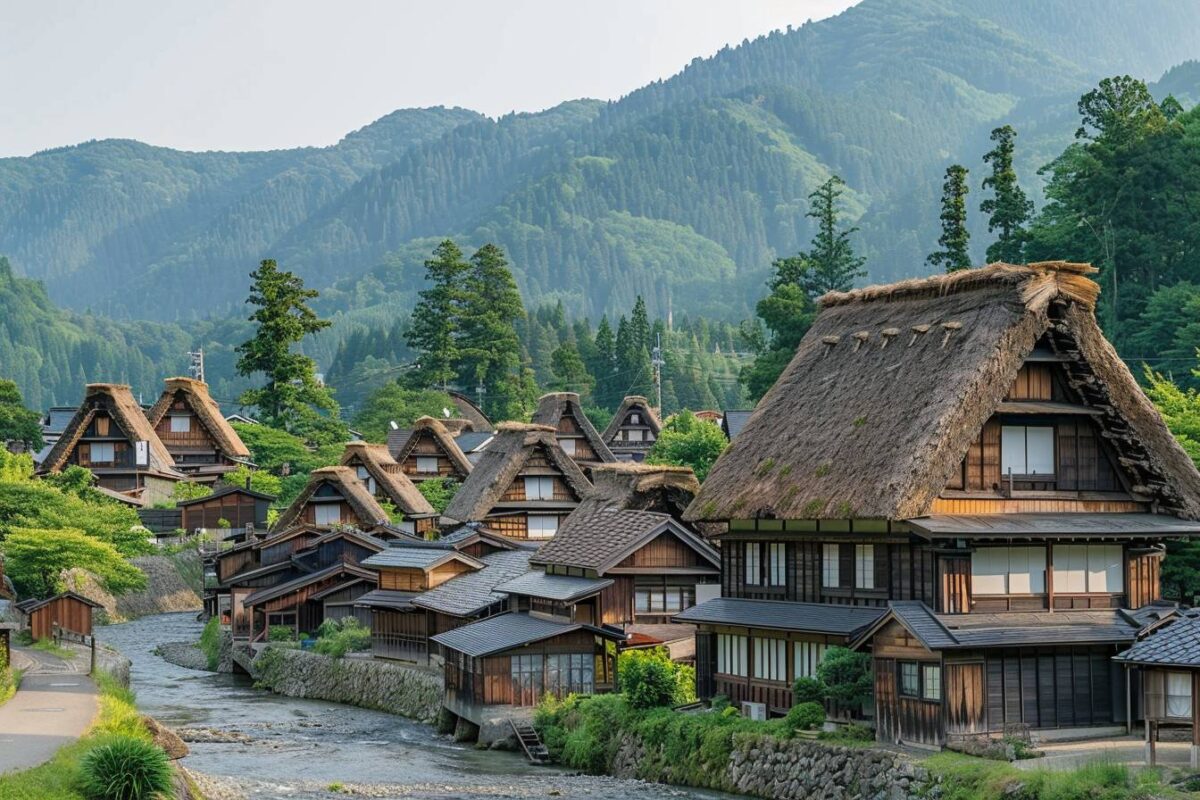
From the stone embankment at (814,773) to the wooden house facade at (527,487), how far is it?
29964mm

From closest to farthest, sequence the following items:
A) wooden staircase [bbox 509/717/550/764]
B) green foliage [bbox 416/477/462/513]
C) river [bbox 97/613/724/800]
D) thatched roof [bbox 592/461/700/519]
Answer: river [bbox 97/613/724/800] → wooden staircase [bbox 509/717/550/764] → thatched roof [bbox 592/461/700/519] → green foliage [bbox 416/477/462/513]

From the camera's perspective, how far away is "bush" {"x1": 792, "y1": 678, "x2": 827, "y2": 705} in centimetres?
3017

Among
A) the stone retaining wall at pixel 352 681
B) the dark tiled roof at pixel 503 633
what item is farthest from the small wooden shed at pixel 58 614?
the dark tiled roof at pixel 503 633

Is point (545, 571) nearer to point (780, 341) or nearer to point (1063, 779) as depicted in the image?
point (1063, 779)

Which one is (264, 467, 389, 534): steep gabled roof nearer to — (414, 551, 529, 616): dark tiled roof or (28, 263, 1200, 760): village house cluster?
(414, 551, 529, 616): dark tiled roof

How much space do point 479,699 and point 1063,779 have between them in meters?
17.1

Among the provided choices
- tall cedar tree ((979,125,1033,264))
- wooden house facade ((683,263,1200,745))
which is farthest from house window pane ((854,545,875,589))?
tall cedar tree ((979,125,1033,264))

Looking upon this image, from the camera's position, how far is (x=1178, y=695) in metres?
25.0

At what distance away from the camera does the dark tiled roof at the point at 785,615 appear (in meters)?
30.4

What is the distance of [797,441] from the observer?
33875 millimetres

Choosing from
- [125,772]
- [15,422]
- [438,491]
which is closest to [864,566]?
[125,772]

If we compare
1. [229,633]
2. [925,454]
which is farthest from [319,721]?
[925,454]

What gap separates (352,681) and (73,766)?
23.4 m

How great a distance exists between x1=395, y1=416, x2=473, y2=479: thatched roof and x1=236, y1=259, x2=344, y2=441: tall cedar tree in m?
14.3
